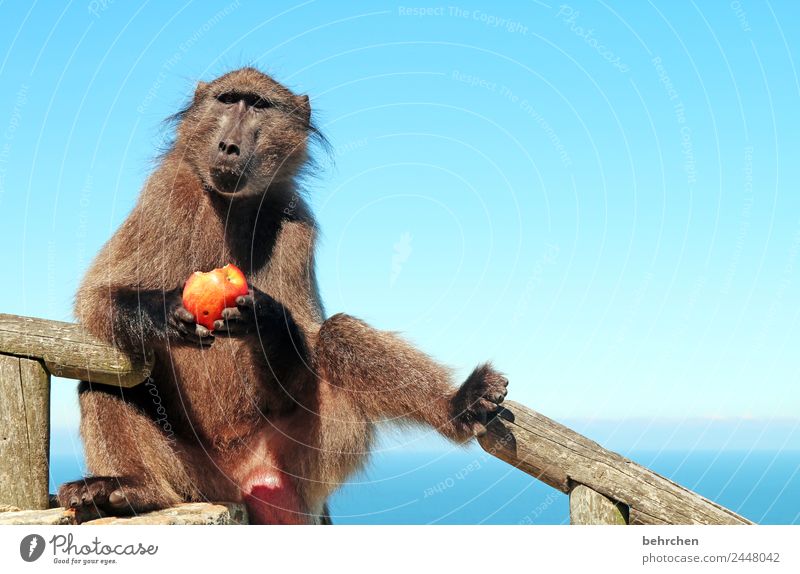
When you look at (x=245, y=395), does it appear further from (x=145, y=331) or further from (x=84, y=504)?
(x=84, y=504)

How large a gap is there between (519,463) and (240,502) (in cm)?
210

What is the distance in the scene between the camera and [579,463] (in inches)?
247

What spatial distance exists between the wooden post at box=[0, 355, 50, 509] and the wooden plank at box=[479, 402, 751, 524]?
2892 millimetres

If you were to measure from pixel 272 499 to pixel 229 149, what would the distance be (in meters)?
2.63

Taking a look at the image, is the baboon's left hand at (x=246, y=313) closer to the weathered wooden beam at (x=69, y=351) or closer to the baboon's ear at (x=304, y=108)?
the weathered wooden beam at (x=69, y=351)

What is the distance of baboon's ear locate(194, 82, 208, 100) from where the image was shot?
779 centimetres

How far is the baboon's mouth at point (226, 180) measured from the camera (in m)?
6.91

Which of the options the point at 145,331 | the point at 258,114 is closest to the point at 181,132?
the point at 258,114

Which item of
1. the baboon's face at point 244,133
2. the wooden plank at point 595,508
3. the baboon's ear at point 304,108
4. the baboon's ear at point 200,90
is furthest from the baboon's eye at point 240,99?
the wooden plank at point 595,508

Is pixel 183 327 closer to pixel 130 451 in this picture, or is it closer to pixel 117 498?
pixel 130 451

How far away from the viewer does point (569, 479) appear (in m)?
6.33

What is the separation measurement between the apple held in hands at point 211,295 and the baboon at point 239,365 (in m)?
0.07

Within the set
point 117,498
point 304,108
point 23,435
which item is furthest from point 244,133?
point 117,498

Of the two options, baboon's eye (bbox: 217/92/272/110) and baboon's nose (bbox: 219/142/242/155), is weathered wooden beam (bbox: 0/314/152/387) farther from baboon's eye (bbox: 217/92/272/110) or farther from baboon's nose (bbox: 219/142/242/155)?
baboon's eye (bbox: 217/92/272/110)
